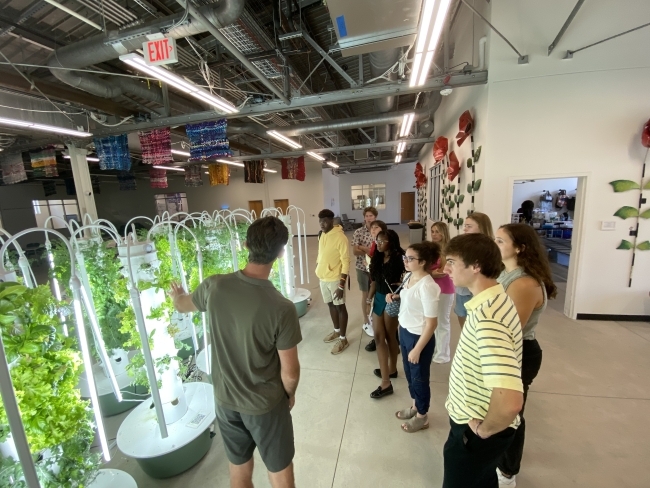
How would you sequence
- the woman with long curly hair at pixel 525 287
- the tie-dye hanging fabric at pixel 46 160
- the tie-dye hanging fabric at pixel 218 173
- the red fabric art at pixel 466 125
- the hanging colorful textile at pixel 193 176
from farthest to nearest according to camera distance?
the hanging colorful textile at pixel 193 176 < the tie-dye hanging fabric at pixel 218 173 < the tie-dye hanging fabric at pixel 46 160 < the red fabric art at pixel 466 125 < the woman with long curly hair at pixel 525 287

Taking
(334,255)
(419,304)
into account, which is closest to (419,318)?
(419,304)

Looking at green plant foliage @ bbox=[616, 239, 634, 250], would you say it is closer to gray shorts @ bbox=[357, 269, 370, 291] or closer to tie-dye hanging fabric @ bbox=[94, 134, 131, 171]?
gray shorts @ bbox=[357, 269, 370, 291]

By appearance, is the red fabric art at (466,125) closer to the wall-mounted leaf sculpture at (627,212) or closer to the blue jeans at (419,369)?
the wall-mounted leaf sculpture at (627,212)

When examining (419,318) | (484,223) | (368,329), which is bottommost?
(368,329)

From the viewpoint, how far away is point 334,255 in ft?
10.2

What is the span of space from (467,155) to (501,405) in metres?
4.12

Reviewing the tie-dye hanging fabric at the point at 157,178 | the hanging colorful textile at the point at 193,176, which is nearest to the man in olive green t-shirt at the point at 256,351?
the tie-dye hanging fabric at the point at 157,178

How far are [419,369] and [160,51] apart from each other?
330 centimetres

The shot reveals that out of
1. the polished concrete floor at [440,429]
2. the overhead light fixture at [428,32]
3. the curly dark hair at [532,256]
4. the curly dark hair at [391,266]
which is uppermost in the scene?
the overhead light fixture at [428,32]

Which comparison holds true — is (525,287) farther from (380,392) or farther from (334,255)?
(334,255)

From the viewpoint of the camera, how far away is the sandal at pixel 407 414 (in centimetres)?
215

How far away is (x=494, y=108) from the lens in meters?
3.41

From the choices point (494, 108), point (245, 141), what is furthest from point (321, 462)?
point (245, 141)

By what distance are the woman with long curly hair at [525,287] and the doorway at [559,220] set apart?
99.8 inches
